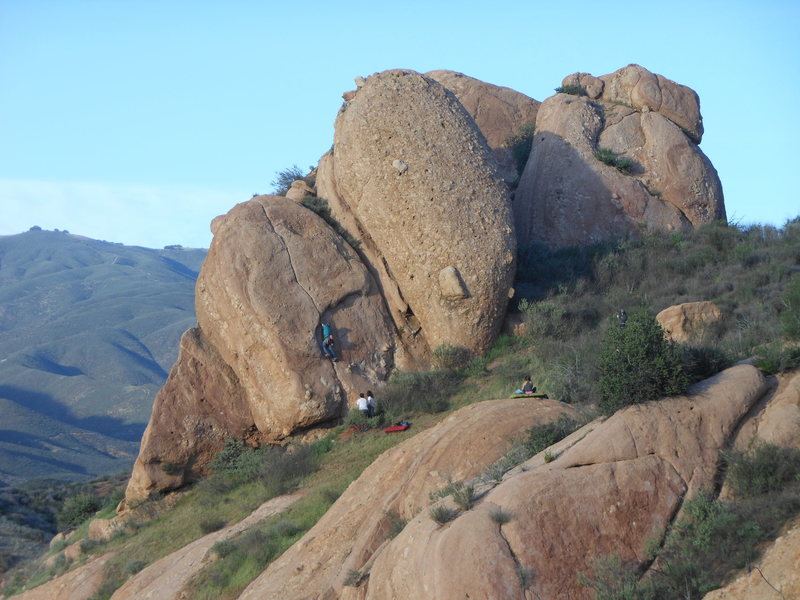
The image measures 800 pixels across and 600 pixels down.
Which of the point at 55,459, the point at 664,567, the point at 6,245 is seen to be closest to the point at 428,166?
the point at 664,567

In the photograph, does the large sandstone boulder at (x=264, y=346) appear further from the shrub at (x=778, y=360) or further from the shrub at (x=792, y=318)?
the shrub at (x=778, y=360)

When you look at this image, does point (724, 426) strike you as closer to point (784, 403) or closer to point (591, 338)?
point (784, 403)

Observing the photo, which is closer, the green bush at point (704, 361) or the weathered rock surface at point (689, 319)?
the green bush at point (704, 361)

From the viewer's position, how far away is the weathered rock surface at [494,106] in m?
28.5

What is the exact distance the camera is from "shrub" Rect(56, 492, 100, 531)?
23.0m

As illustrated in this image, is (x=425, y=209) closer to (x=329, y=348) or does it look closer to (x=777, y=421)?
(x=329, y=348)

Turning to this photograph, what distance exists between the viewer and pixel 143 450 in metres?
19.6

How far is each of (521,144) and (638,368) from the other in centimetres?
1872

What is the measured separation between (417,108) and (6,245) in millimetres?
172161

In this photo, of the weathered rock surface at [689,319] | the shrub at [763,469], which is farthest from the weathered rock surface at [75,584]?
the shrub at [763,469]

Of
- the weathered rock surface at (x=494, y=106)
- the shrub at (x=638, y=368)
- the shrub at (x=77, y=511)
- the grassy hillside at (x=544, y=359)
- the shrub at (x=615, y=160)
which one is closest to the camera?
the shrub at (x=638, y=368)

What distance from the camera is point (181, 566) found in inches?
574

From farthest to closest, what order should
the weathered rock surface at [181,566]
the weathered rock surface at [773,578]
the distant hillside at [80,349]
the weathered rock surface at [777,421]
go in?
the distant hillside at [80,349] → the weathered rock surface at [181,566] → the weathered rock surface at [777,421] → the weathered rock surface at [773,578]

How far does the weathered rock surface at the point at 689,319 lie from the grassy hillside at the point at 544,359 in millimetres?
256
